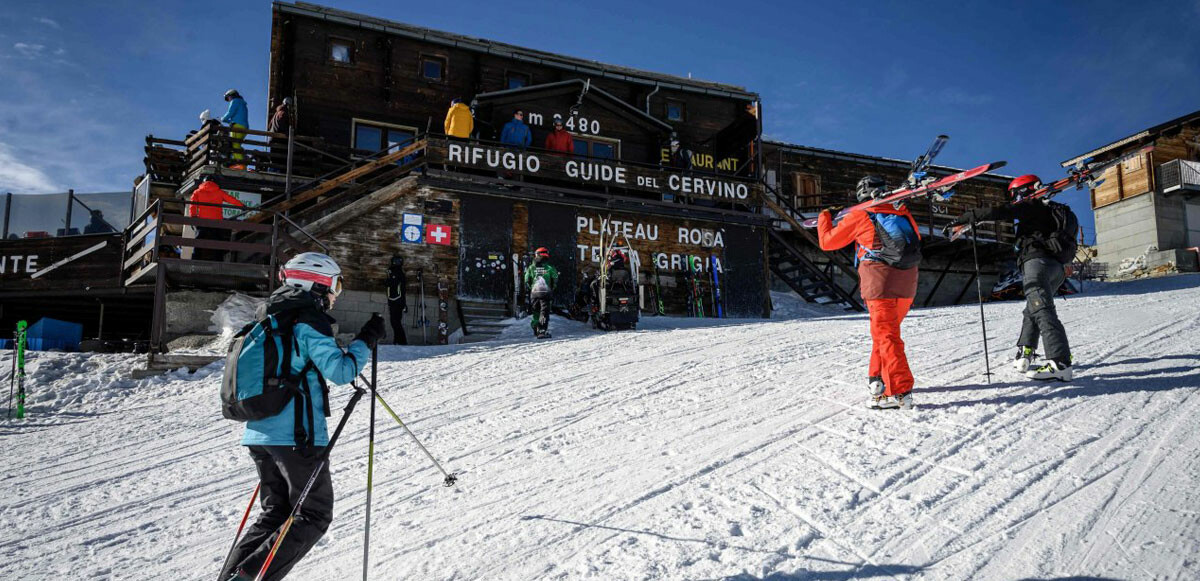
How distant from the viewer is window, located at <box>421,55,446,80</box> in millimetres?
18750

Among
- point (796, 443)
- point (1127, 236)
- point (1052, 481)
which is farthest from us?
point (1127, 236)

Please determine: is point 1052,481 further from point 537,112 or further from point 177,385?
point 537,112

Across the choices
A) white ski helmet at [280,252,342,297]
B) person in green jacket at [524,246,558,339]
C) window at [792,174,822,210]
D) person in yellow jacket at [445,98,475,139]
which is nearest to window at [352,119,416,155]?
person in yellow jacket at [445,98,475,139]

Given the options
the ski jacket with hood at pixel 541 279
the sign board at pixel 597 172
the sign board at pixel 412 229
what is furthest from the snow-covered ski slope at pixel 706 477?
the sign board at pixel 597 172

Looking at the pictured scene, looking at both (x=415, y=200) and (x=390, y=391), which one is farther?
(x=415, y=200)

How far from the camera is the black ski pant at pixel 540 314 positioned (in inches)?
461

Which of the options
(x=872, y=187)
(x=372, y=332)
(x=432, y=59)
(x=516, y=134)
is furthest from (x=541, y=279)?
(x=432, y=59)

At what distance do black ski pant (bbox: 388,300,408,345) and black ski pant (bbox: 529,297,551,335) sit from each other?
7.58ft

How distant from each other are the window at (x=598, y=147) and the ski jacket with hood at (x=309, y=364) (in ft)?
53.7

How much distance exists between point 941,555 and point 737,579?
93cm

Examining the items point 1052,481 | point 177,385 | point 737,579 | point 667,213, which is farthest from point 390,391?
point 667,213

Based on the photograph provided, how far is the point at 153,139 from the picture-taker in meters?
16.2

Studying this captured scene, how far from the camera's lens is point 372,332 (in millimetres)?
3475

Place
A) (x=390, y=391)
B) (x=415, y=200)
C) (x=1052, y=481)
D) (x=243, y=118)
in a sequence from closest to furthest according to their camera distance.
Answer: (x=1052, y=481) < (x=390, y=391) < (x=415, y=200) < (x=243, y=118)
